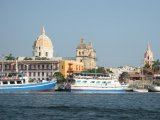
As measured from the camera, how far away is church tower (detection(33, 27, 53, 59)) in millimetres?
188250

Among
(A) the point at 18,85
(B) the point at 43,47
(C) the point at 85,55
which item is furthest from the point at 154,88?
(B) the point at 43,47

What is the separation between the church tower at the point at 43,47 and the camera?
188250 mm

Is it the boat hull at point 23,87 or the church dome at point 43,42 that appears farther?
the church dome at point 43,42

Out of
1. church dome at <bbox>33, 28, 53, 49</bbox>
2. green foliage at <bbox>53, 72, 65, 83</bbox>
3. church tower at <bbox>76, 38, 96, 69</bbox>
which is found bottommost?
green foliage at <bbox>53, 72, 65, 83</bbox>

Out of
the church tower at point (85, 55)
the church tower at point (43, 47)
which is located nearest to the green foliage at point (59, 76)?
the church tower at point (43, 47)

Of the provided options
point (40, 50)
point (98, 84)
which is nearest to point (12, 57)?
point (40, 50)

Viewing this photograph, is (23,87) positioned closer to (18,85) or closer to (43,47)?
(18,85)

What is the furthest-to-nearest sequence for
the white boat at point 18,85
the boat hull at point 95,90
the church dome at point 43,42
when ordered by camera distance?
the church dome at point 43,42, the boat hull at point 95,90, the white boat at point 18,85

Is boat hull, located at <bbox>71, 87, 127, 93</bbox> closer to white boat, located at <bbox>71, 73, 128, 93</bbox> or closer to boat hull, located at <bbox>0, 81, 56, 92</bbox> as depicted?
white boat, located at <bbox>71, 73, 128, 93</bbox>

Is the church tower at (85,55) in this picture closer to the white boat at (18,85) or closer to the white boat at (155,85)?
the white boat at (155,85)

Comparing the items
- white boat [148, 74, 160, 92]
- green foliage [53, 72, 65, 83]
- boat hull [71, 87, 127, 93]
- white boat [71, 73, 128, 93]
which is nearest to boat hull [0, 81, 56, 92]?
boat hull [71, 87, 127, 93]

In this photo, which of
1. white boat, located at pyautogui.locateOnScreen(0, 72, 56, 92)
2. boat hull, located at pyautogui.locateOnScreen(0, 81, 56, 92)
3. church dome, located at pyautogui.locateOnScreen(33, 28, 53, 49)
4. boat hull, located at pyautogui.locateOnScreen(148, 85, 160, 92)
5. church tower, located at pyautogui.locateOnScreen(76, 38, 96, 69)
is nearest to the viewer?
boat hull, located at pyautogui.locateOnScreen(0, 81, 56, 92)

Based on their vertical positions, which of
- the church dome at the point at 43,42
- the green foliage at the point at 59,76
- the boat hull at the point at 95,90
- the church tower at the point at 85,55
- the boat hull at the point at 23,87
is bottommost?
the boat hull at the point at 95,90

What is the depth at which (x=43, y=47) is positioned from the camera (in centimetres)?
18762
